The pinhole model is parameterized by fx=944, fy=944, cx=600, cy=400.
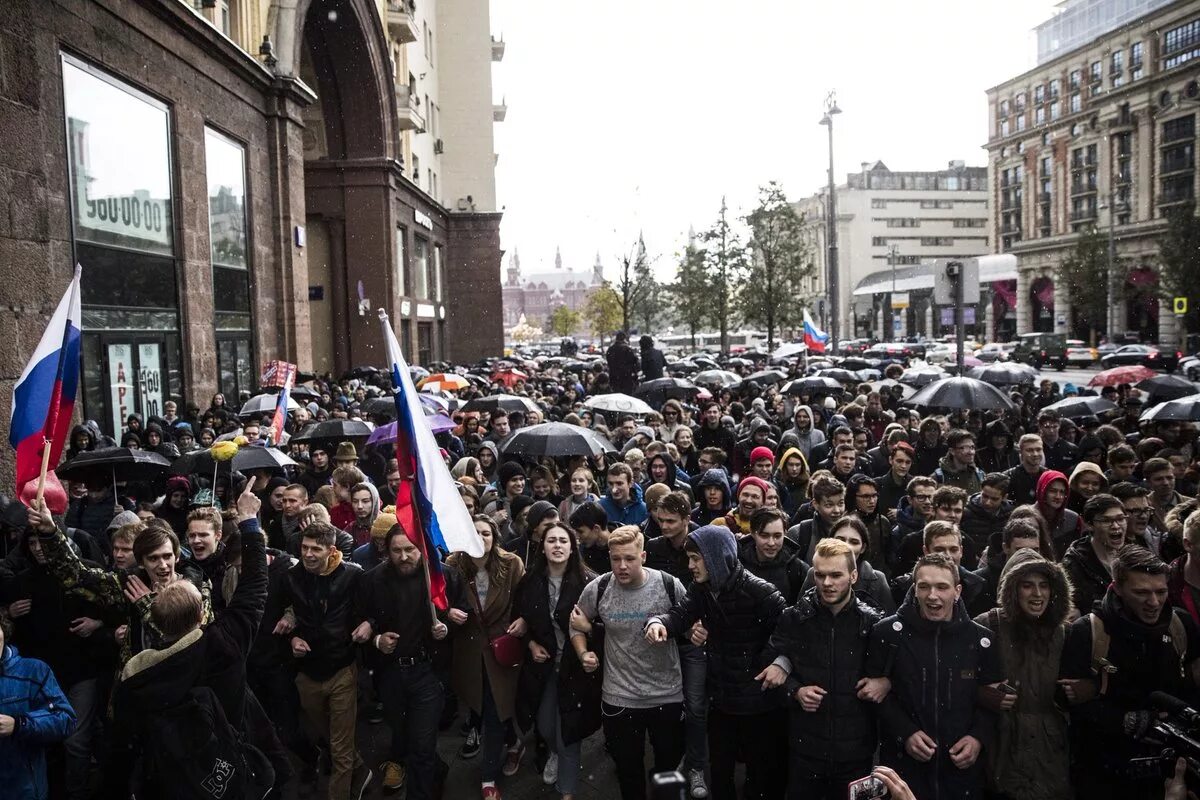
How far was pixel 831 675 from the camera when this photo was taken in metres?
4.48

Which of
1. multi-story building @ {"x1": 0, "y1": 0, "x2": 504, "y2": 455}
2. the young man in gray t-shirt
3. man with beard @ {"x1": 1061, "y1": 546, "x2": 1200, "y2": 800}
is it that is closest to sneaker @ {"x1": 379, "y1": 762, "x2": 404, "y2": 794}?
the young man in gray t-shirt

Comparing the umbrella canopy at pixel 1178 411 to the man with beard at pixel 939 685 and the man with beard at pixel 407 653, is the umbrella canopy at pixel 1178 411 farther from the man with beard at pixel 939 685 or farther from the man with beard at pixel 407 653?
the man with beard at pixel 407 653

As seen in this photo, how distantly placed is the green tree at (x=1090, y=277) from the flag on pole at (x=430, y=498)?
65.2m

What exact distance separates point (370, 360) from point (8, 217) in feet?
60.9

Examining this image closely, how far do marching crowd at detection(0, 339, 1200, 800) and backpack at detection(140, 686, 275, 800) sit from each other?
0.04ft

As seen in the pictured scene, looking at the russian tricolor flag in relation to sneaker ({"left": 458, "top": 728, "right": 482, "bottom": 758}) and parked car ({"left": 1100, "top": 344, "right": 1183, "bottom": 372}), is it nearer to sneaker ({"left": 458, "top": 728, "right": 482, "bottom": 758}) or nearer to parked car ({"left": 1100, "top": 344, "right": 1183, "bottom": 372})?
sneaker ({"left": 458, "top": 728, "right": 482, "bottom": 758})

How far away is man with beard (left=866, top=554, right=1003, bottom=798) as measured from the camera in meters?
4.29

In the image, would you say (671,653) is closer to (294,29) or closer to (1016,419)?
(1016,419)

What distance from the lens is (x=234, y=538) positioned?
5.74 metres

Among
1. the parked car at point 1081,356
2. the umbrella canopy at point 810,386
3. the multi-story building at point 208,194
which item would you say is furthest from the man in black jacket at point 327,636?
the parked car at point 1081,356

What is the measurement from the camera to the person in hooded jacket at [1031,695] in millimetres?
4344

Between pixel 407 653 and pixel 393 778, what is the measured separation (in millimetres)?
906

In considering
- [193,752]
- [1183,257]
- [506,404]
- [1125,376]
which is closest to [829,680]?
[193,752]

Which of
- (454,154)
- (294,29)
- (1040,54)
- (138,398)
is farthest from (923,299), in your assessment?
(138,398)
